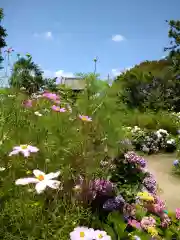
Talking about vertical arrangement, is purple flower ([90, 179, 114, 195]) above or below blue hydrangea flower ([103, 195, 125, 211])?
above

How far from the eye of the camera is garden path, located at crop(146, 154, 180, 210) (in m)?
5.15

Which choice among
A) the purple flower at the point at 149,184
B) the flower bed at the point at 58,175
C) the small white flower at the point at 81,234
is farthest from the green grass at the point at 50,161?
the purple flower at the point at 149,184

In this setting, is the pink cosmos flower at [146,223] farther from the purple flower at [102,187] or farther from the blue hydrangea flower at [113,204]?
the purple flower at [102,187]

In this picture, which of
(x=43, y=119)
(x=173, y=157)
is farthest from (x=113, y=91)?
(x=173, y=157)

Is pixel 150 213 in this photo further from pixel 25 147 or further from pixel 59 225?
pixel 25 147

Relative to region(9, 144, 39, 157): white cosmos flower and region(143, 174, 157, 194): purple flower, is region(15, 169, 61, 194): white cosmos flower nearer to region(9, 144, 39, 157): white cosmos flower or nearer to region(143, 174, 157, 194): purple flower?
region(9, 144, 39, 157): white cosmos flower

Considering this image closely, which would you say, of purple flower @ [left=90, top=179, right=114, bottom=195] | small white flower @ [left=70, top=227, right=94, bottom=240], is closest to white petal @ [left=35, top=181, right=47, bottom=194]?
small white flower @ [left=70, top=227, right=94, bottom=240]

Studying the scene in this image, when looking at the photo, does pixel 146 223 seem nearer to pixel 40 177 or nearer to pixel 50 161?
pixel 50 161

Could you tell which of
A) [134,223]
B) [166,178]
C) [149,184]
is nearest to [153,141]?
[166,178]

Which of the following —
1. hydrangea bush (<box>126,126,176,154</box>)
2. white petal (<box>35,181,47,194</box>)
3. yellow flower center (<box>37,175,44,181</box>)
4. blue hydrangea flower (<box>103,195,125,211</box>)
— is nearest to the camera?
white petal (<box>35,181,47,194</box>)

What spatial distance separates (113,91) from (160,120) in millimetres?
8902

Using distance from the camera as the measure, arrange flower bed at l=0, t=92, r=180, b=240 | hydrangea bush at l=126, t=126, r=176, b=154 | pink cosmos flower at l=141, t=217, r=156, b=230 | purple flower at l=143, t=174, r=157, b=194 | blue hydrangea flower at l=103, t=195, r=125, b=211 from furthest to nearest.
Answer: hydrangea bush at l=126, t=126, r=176, b=154 < purple flower at l=143, t=174, r=157, b=194 < pink cosmos flower at l=141, t=217, r=156, b=230 < blue hydrangea flower at l=103, t=195, r=125, b=211 < flower bed at l=0, t=92, r=180, b=240

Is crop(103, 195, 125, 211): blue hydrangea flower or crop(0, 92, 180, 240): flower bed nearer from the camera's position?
crop(0, 92, 180, 240): flower bed

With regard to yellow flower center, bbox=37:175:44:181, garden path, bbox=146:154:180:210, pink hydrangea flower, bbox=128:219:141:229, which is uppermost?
garden path, bbox=146:154:180:210
